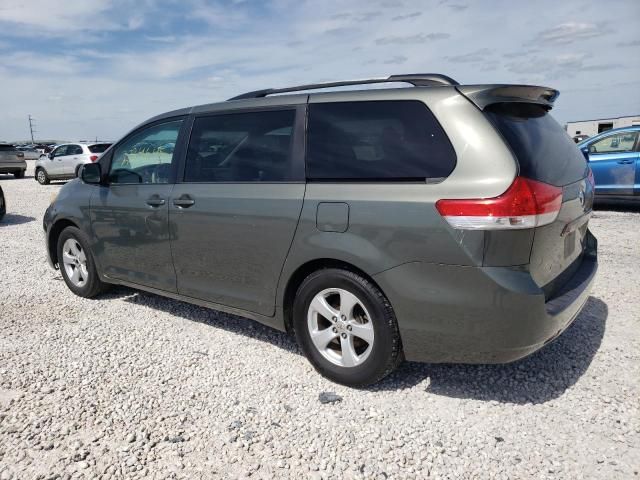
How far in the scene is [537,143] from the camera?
2.77 m

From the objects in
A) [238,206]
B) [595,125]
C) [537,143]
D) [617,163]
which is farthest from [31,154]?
[537,143]

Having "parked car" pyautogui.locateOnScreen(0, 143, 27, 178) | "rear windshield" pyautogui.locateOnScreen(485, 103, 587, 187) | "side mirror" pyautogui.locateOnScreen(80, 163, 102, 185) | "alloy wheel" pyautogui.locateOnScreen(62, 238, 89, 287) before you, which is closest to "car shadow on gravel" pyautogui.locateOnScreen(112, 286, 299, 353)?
"alloy wheel" pyautogui.locateOnScreen(62, 238, 89, 287)

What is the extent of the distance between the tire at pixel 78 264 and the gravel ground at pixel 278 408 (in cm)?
55

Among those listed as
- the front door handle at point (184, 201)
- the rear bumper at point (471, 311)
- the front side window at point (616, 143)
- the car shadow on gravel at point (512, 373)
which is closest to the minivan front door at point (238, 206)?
the front door handle at point (184, 201)

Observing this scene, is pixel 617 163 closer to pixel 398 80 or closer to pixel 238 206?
pixel 398 80

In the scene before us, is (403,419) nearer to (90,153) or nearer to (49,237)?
(49,237)

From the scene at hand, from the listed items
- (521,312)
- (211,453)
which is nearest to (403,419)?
(521,312)

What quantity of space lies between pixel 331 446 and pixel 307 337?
80 centimetres

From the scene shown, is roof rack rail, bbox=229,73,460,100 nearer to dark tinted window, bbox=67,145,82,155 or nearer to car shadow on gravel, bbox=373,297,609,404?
car shadow on gravel, bbox=373,297,609,404

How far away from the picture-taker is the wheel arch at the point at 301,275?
9.66 feet

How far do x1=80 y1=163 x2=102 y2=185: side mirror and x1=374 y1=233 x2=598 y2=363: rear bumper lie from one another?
2997mm

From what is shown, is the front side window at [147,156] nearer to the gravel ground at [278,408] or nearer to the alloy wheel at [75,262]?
the alloy wheel at [75,262]

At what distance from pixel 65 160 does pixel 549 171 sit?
20.2m

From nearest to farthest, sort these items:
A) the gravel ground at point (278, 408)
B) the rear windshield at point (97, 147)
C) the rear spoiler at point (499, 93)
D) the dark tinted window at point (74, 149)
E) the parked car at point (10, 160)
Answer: the gravel ground at point (278, 408)
the rear spoiler at point (499, 93)
the rear windshield at point (97, 147)
the dark tinted window at point (74, 149)
the parked car at point (10, 160)
